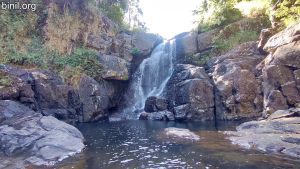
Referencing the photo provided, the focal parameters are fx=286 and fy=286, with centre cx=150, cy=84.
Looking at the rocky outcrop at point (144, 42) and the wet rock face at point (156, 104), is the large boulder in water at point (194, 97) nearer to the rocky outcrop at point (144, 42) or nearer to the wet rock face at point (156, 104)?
the wet rock face at point (156, 104)

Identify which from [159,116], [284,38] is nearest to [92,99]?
[159,116]

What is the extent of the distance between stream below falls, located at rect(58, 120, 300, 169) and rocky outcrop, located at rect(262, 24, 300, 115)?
4.65 metres

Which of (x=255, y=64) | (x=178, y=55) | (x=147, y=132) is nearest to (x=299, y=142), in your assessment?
(x=147, y=132)

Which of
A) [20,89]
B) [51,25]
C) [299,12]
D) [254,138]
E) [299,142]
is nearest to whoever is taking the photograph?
[299,142]

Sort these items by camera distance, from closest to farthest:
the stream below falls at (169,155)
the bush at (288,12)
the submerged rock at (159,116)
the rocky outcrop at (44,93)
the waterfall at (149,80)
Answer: the stream below falls at (169,155), the rocky outcrop at (44,93), the bush at (288,12), the submerged rock at (159,116), the waterfall at (149,80)

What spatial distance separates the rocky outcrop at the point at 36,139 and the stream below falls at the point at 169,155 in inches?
21.6

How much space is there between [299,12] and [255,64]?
3.74 m

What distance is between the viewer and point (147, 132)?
507 inches

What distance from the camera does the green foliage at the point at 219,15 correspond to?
2280cm

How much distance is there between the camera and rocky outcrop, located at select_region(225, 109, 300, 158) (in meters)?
8.51

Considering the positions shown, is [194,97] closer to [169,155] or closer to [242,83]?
[242,83]

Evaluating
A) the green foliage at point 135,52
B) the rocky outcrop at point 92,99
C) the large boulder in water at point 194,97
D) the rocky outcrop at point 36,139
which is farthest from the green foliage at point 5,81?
the green foliage at point 135,52

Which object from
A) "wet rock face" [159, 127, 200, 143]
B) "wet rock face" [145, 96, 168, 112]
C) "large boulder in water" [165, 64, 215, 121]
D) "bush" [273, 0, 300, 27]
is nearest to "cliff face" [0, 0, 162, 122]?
"wet rock face" [145, 96, 168, 112]

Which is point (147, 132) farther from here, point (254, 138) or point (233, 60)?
point (233, 60)
